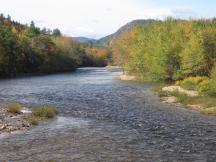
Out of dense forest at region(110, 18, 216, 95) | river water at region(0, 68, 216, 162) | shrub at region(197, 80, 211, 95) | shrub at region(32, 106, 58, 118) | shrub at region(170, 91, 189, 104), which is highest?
dense forest at region(110, 18, 216, 95)

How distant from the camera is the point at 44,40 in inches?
6068

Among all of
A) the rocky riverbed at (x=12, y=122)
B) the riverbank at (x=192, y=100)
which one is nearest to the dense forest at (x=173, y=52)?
the riverbank at (x=192, y=100)

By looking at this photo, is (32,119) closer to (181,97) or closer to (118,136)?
(118,136)

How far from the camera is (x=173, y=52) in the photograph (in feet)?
320

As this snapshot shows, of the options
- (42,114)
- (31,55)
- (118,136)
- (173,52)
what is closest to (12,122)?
(42,114)

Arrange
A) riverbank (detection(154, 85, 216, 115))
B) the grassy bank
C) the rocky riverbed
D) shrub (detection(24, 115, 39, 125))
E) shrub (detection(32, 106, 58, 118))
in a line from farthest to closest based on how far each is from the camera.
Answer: riverbank (detection(154, 85, 216, 115)), shrub (detection(32, 106, 58, 118)), the grassy bank, shrub (detection(24, 115, 39, 125)), the rocky riverbed

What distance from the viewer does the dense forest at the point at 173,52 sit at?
88.2 meters

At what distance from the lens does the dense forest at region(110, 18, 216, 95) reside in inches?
3472

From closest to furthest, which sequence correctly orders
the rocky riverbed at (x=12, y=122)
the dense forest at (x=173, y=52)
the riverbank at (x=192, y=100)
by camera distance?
1. the rocky riverbed at (x=12, y=122)
2. the riverbank at (x=192, y=100)
3. the dense forest at (x=173, y=52)

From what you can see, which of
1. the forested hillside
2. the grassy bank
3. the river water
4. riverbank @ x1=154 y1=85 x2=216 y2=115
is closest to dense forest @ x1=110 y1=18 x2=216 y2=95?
the forested hillside

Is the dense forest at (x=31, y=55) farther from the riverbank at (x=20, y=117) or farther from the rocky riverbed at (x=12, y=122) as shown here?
the rocky riverbed at (x=12, y=122)

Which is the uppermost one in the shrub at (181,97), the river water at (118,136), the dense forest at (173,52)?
the dense forest at (173,52)

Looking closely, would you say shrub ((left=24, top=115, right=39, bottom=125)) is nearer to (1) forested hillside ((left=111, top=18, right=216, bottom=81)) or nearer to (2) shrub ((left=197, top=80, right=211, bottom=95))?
(2) shrub ((left=197, top=80, right=211, bottom=95))

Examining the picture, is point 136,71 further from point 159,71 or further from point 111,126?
point 111,126
